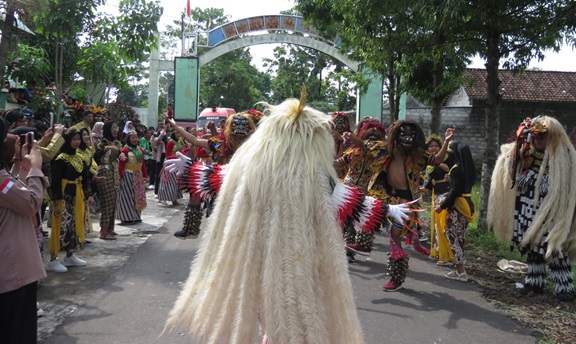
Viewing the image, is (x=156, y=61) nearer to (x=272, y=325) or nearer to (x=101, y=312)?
(x=101, y=312)

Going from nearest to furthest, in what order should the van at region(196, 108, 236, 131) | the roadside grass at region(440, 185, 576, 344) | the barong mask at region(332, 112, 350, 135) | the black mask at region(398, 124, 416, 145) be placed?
the roadside grass at region(440, 185, 576, 344) < the black mask at region(398, 124, 416, 145) < the barong mask at region(332, 112, 350, 135) < the van at region(196, 108, 236, 131)

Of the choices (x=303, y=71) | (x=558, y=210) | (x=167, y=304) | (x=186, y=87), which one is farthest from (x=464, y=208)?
(x=303, y=71)

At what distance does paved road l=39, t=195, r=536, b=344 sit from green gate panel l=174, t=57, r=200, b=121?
54.0ft

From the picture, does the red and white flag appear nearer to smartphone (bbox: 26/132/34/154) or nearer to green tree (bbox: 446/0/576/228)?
smartphone (bbox: 26/132/34/154)

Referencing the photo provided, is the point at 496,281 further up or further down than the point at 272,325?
further down

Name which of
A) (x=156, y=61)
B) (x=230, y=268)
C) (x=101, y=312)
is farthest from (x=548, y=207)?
(x=156, y=61)

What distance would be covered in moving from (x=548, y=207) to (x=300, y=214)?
4.27m

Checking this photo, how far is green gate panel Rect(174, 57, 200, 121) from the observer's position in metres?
23.9

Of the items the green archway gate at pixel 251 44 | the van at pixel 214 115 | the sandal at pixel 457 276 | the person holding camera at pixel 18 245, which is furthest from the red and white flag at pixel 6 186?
the van at pixel 214 115

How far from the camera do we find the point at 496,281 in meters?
7.00

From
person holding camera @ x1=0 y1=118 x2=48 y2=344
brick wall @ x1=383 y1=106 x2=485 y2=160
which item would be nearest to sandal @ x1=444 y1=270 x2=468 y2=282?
person holding camera @ x1=0 y1=118 x2=48 y2=344

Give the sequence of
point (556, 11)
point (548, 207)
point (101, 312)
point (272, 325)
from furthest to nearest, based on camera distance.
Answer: point (556, 11) → point (548, 207) → point (101, 312) → point (272, 325)

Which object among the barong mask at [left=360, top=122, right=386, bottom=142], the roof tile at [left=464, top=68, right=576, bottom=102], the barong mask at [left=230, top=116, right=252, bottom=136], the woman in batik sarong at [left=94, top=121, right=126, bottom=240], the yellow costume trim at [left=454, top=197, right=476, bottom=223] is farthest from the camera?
the roof tile at [left=464, top=68, right=576, bottom=102]

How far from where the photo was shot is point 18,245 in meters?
3.40
